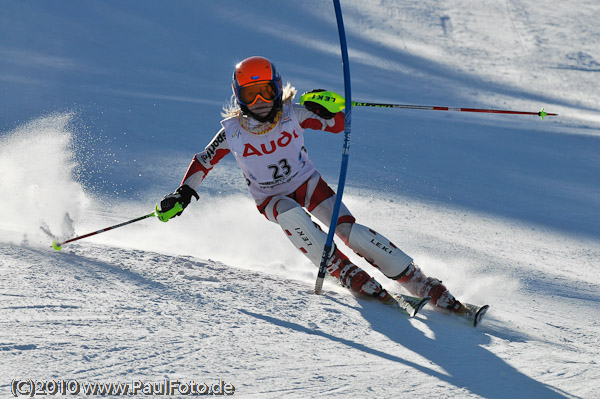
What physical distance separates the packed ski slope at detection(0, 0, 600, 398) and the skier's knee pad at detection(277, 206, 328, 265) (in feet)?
0.83

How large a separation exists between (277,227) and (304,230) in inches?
67.1

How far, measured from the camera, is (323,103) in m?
4.24

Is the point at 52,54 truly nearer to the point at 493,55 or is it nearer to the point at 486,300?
the point at 493,55

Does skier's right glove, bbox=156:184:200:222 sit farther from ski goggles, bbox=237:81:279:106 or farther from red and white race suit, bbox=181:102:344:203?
ski goggles, bbox=237:81:279:106

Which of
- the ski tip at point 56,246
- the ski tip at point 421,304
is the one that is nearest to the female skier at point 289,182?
the ski tip at point 421,304

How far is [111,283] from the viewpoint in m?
3.55

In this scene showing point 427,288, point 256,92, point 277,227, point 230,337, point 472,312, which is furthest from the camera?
point 277,227

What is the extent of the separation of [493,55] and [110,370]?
13689mm

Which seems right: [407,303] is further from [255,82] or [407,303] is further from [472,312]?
[255,82]

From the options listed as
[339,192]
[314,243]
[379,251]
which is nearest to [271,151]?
[339,192]

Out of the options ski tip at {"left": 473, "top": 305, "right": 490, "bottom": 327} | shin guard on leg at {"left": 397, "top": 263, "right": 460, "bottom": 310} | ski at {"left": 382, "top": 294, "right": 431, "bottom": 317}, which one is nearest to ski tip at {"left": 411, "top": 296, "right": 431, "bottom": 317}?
ski at {"left": 382, "top": 294, "right": 431, "bottom": 317}

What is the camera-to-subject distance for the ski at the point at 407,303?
3674 millimetres

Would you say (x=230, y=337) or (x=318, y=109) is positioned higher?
(x=318, y=109)

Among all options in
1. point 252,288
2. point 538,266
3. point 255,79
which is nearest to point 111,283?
point 252,288
